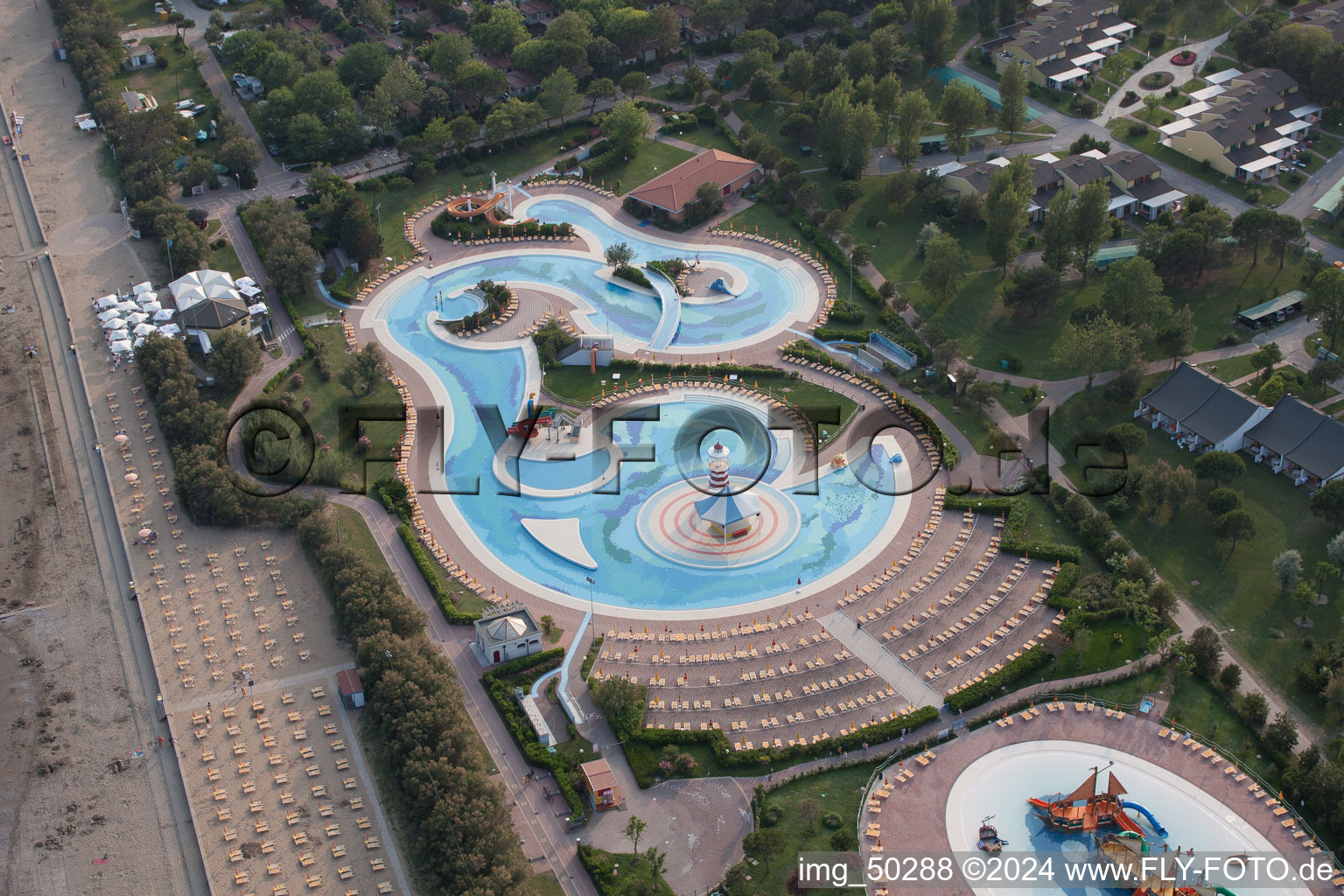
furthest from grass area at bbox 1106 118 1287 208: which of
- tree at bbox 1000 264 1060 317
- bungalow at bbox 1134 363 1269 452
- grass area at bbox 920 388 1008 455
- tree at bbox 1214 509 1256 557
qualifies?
tree at bbox 1214 509 1256 557

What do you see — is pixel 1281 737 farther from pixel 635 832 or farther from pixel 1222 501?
pixel 635 832

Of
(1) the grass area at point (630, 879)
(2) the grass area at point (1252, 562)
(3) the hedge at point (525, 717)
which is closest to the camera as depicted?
(1) the grass area at point (630, 879)

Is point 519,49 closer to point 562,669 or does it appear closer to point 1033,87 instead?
point 1033,87

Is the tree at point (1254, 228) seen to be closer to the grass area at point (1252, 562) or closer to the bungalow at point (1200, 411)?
the bungalow at point (1200, 411)

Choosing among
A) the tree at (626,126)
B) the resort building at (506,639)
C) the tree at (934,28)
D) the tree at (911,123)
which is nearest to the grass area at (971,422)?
the tree at (911,123)

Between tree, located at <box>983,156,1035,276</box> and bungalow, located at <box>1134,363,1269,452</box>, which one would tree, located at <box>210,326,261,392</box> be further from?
bungalow, located at <box>1134,363,1269,452</box>

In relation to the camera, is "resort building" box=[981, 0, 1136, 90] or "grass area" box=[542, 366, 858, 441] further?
"resort building" box=[981, 0, 1136, 90]
